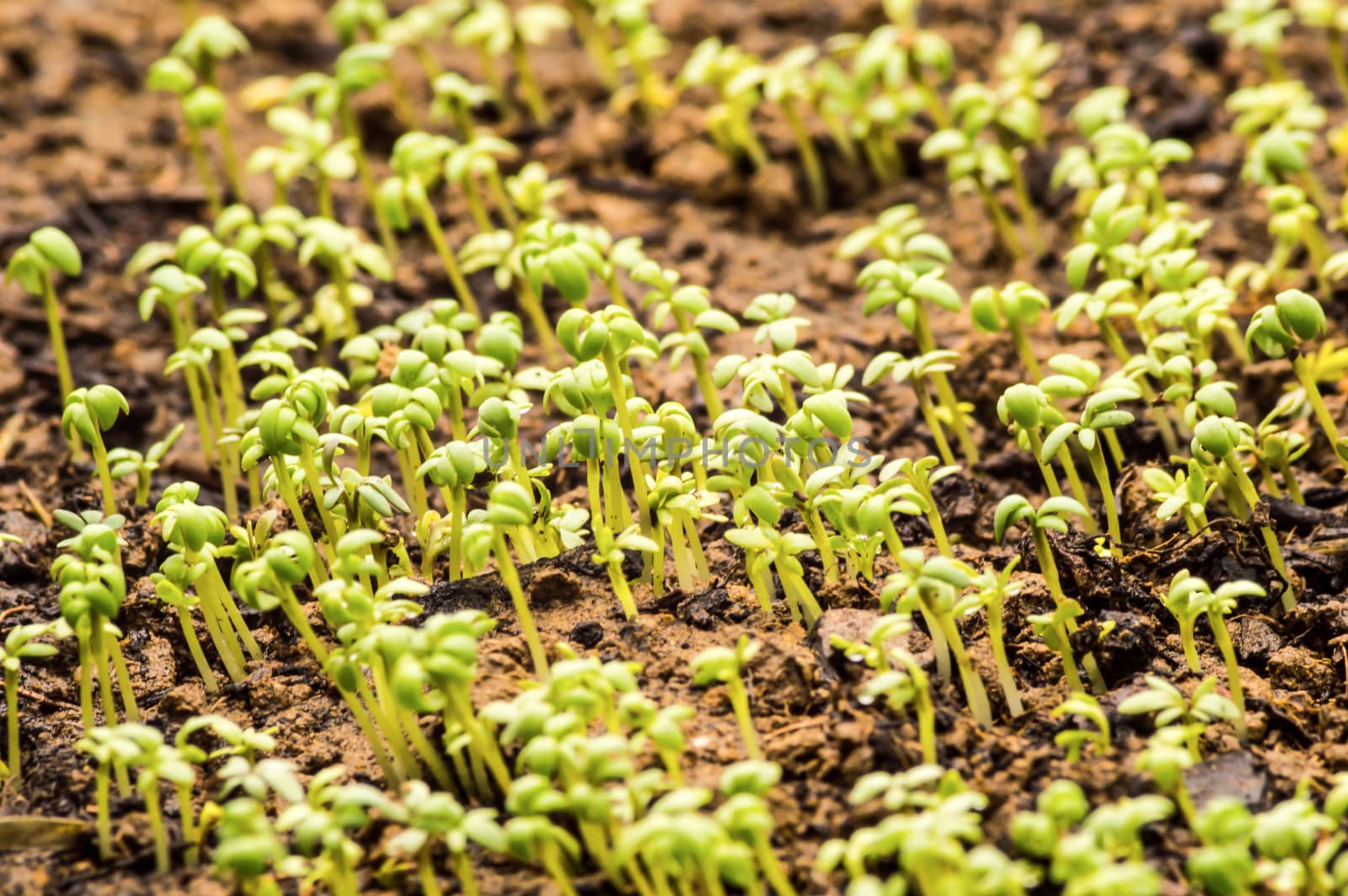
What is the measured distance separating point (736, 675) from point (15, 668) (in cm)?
113

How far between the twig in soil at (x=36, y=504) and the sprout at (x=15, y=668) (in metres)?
0.51

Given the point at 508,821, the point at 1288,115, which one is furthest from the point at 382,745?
the point at 1288,115

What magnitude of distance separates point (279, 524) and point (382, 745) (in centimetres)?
59

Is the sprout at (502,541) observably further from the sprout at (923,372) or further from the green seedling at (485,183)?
the green seedling at (485,183)

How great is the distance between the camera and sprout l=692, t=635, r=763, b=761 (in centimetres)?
189

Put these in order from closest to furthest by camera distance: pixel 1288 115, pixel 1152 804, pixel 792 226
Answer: pixel 1152 804, pixel 1288 115, pixel 792 226

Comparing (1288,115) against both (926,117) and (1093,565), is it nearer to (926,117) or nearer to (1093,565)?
(926,117)

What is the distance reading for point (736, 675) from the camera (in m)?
1.93

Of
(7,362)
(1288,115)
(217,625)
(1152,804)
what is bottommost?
(1152,804)

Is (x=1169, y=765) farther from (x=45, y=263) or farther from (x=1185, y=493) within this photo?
(x=45, y=263)

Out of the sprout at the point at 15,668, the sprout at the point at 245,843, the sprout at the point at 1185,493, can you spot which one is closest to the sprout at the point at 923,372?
the sprout at the point at 1185,493

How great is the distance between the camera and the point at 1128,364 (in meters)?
2.57

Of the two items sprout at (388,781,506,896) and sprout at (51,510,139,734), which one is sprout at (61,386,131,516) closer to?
sprout at (51,510,139,734)

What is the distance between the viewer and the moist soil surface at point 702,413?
2.01 meters
